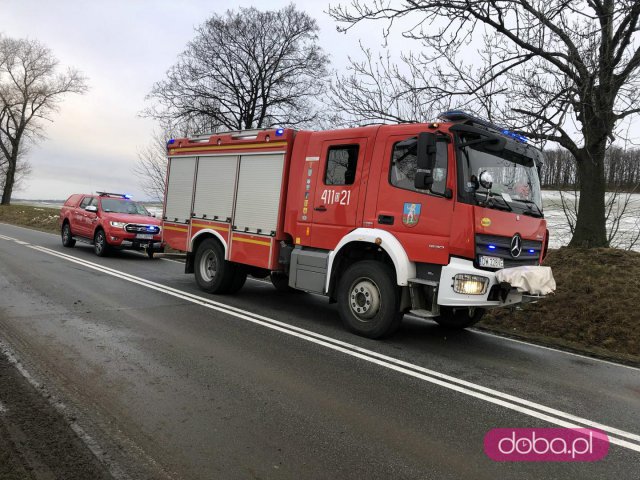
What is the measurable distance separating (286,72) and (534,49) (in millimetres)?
15318

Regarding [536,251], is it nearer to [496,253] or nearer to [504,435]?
[496,253]

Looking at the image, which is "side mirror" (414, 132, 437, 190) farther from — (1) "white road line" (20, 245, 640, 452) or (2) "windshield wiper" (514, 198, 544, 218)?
(1) "white road line" (20, 245, 640, 452)

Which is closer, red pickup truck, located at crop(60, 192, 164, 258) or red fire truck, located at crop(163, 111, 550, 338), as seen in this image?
red fire truck, located at crop(163, 111, 550, 338)

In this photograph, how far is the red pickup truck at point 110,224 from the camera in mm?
14055

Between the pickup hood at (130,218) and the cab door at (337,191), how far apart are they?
28.4 feet

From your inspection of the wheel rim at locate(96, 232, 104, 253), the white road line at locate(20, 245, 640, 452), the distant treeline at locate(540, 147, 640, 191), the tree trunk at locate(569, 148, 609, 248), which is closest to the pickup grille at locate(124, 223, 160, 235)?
the wheel rim at locate(96, 232, 104, 253)

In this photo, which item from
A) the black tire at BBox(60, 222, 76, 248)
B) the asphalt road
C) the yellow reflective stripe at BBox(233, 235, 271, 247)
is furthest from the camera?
the black tire at BBox(60, 222, 76, 248)

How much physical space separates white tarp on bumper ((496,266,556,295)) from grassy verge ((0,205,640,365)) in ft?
5.34

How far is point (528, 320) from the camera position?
8.19 metres

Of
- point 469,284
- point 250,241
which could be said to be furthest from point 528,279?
point 250,241

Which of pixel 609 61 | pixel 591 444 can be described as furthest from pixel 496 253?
pixel 609 61

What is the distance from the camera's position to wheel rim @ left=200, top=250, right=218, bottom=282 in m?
9.21

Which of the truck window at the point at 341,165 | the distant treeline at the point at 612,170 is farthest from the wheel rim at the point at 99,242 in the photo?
the distant treeline at the point at 612,170

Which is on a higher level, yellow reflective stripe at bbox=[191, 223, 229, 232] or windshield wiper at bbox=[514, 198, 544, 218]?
windshield wiper at bbox=[514, 198, 544, 218]
